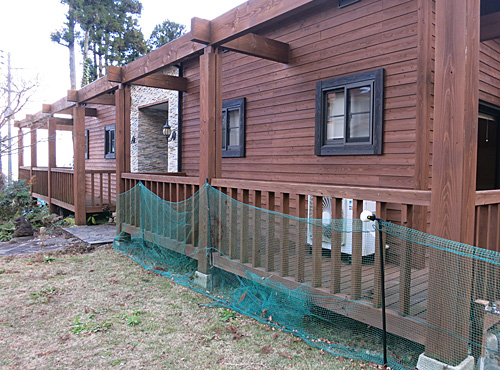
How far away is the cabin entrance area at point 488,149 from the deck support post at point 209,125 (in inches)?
146

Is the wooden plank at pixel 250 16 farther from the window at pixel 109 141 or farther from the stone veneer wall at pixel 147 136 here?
the window at pixel 109 141

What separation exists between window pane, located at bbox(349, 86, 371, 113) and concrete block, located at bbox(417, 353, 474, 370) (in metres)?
3.15

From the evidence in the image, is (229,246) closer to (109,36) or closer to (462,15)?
(462,15)

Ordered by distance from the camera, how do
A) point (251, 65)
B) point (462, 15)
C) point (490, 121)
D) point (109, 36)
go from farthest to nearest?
point (109, 36) < point (251, 65) < point (490, 121) < point (462, 15)

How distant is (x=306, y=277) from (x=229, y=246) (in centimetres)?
101

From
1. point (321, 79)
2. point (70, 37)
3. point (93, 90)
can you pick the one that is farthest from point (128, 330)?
point (70, 37)

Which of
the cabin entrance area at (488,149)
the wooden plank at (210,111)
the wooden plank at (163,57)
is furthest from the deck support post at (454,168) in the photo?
the cabin entrance area at (488,149)

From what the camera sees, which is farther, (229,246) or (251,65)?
(251,65)

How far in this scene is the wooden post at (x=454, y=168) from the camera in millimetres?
2365

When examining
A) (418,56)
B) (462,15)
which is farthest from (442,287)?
(418,56)

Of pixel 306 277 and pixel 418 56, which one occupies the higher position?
pixel 418 56

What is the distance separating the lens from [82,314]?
151 inches

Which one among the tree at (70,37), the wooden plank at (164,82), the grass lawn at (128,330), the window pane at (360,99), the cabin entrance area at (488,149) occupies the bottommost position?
the grass lawn at (128,330)

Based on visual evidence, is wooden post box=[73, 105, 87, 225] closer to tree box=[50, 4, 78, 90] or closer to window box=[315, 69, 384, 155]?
window box=[315, 69, 384, 155]
